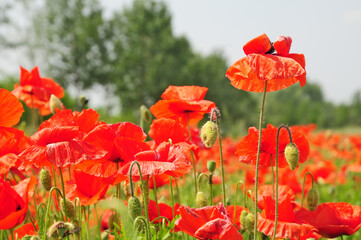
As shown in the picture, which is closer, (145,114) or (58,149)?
(58,149)

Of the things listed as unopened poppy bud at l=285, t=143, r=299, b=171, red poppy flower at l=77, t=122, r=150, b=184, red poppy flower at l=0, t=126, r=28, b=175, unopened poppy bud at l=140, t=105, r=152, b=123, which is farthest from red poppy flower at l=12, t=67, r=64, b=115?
unopened poppy bud at l=285, t=143, r=299, b=171

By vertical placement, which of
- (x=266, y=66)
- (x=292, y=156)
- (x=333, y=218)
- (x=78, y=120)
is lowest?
(x=333, y=218)

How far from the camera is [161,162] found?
1170mm

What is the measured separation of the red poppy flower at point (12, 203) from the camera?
101 cm

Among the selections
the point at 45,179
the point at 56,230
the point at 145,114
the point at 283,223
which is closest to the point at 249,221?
the point at 283,223

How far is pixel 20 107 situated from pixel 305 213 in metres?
1.08

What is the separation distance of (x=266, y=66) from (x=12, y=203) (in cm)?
78

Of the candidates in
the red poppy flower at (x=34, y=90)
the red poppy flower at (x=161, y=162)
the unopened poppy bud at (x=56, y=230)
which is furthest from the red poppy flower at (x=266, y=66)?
the red poppy flower at (x=34, y=90)

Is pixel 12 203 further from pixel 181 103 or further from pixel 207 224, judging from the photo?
pixel 181 103

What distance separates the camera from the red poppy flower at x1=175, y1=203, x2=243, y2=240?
42.9 inches

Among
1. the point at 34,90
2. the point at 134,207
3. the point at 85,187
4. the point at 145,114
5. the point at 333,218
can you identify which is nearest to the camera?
the point at 134,207

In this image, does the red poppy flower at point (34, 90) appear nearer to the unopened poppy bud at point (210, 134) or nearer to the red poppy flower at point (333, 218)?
→ the unopened poppy bud at point (210, 134)

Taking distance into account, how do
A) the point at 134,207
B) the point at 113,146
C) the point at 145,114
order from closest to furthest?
the point at 134,207 → the point at 113,146 → the point at 145,114

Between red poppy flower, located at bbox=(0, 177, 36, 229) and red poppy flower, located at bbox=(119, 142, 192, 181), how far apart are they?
0.82 feet
